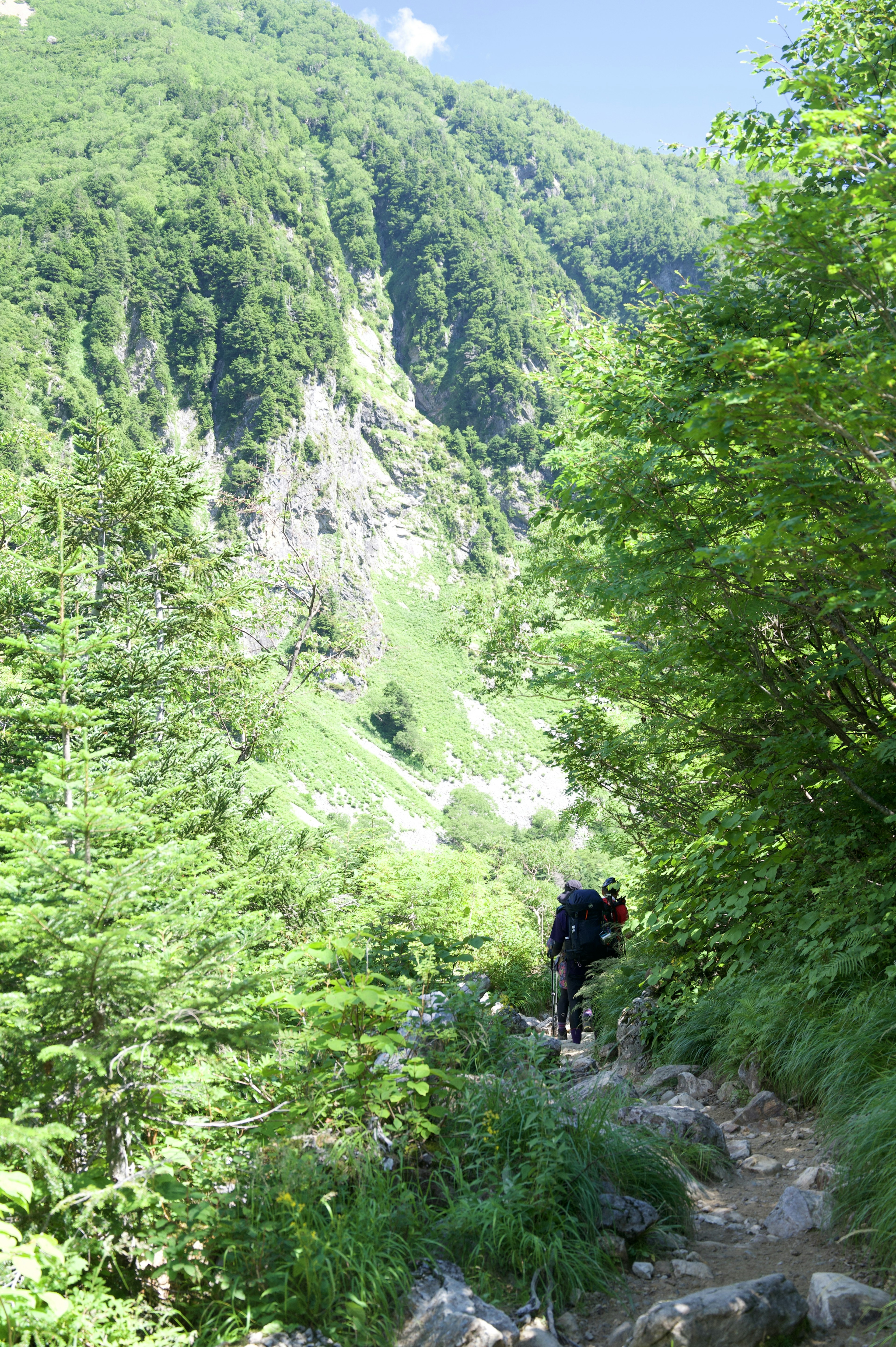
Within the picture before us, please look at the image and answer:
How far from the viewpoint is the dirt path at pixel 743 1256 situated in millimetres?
2486

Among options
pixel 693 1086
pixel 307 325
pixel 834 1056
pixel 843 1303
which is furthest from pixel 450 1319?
pixel 307 325

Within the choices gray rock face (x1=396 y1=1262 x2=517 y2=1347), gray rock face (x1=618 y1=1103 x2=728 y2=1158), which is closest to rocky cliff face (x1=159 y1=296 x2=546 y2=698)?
gray rock face (x1=618 y1=1103 x2=728 y2=1158)

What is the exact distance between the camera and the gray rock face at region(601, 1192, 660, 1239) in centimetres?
283

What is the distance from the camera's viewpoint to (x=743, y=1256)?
281 cm

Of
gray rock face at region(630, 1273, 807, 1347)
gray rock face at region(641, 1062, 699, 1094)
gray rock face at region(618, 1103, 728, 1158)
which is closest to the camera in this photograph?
gray rock face at region(630, 1273, 807, 1347)

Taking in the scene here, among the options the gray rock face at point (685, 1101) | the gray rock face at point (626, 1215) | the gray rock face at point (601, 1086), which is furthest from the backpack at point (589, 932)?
the gray rock face at point (626, 1215)

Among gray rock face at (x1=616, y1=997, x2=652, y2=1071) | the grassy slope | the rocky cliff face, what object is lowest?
the grassy slope

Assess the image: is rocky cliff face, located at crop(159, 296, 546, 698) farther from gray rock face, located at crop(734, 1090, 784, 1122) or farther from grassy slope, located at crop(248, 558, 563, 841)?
gray rock face, located at crop(734, 1090, 784, 1122)

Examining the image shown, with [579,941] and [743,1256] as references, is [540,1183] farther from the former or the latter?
[579,941]

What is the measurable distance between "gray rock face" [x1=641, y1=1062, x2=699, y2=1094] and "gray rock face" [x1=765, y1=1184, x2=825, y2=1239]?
72.4 inches

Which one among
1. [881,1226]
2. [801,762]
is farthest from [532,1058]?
[801,762]

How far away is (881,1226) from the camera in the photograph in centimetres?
250

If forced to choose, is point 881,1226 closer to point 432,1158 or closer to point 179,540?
point 432,1158

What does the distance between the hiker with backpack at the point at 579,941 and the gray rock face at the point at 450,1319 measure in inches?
194
